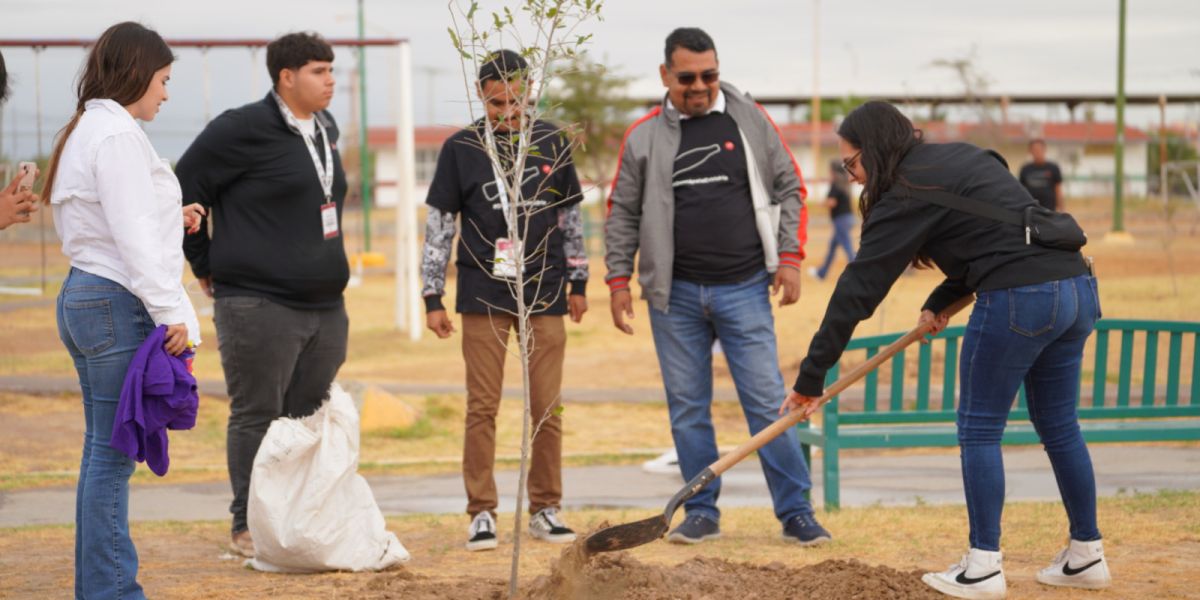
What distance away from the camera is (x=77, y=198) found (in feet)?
14.2

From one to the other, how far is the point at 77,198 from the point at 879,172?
2648 millimetres

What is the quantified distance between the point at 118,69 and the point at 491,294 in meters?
1.97

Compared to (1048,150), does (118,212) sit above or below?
above

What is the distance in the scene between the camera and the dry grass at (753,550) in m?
5.08

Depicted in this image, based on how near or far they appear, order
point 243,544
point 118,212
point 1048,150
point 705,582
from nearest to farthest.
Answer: point 118,212 → point 705,582 → point 243,544 → point 1048,150

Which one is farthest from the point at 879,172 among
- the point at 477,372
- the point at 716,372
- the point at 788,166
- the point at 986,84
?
the point at 986,84

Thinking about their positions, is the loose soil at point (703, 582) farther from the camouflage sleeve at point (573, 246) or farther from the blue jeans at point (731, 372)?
the camouflage sleeve at point (573, 246)

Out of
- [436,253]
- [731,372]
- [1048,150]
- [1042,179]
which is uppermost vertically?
[436,253]

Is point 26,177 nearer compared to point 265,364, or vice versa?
point 26,177

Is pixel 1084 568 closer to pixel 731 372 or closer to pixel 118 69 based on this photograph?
pixel 731 372

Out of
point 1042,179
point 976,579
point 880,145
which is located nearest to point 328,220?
point 880,145

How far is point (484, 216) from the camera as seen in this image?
594cm

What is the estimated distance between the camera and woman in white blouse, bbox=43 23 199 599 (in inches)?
169

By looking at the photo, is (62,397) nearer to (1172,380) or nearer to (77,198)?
(77,198)
